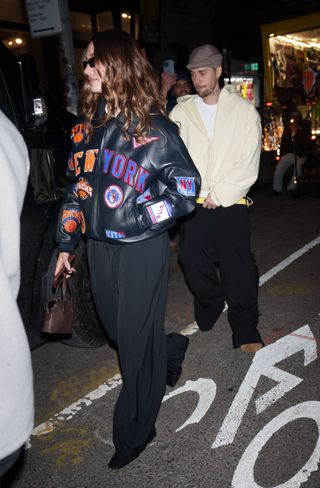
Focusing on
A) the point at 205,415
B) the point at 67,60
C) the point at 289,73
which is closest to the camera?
the point at 205,415

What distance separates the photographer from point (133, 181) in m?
2.15

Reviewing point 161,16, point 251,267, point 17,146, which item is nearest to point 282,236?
point 251,267

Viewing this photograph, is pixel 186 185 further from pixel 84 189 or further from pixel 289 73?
pixel 289 73

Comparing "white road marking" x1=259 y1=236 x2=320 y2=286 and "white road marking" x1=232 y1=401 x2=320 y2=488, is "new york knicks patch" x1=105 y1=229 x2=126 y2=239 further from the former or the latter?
"white road marking" x1=259 y1=236 x2=320 y2=286

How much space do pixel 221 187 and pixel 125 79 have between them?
1.27m

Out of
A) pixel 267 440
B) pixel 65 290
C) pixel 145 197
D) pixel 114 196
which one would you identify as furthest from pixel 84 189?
pixel 267 440

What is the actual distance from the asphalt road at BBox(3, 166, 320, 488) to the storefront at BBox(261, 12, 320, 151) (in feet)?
27.8

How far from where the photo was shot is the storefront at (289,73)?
11.8 m

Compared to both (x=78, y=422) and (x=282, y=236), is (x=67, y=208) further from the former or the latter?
(x=282, y=236)

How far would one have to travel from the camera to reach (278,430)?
8.45 feet

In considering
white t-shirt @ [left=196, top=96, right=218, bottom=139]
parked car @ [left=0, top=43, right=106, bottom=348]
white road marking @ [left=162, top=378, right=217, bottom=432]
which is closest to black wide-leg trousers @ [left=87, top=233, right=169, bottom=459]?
white road marking @ [left=162, top=378, right=217, bottom=432]

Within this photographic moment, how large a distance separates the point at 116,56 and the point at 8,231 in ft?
4.15

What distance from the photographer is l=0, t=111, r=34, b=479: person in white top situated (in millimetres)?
1080

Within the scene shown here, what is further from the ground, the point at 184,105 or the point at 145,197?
the point at 184,105
